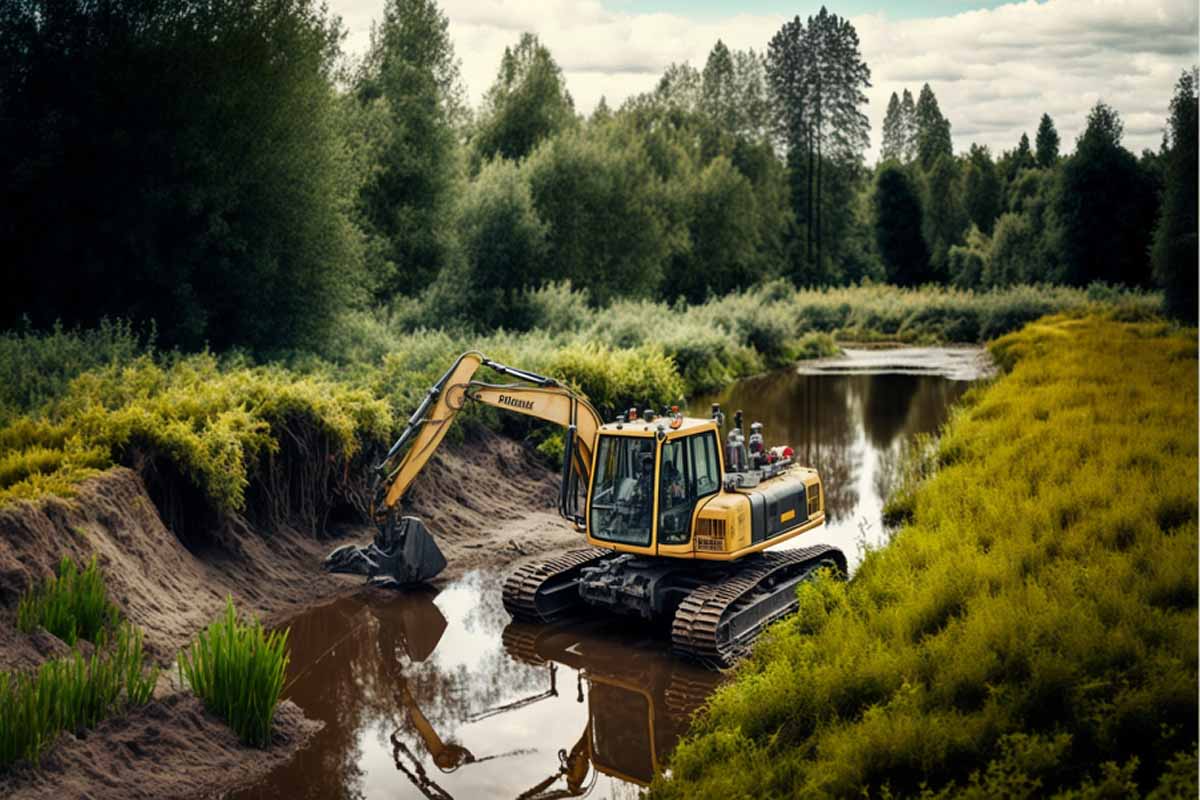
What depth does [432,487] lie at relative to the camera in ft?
52.4

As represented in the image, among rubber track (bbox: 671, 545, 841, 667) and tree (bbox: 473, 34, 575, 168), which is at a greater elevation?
tree (bbox: 473, 34, 575, 168)

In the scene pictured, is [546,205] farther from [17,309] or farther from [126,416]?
[126,416]

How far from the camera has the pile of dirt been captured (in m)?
7.37

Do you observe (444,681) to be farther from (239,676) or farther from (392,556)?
(392,556)

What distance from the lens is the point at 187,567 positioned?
1189 centimetres

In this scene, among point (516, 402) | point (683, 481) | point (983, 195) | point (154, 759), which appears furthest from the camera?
point (983, 195)

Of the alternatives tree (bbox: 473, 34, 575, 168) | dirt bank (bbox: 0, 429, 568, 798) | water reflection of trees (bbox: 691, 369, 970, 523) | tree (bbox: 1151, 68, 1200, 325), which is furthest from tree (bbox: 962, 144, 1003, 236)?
dirt bank (bbox: 0, 429, 568, 798)

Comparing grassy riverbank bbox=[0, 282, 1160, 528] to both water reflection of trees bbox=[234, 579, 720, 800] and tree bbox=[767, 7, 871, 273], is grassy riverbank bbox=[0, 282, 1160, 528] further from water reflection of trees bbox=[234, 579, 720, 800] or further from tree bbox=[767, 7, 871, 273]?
tree bbox=[767, 7, 871, 273]

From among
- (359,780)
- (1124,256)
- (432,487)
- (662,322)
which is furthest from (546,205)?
(359,780)

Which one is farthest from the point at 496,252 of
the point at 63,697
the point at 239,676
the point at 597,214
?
the point at 63,697

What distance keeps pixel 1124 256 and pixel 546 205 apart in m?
18.9

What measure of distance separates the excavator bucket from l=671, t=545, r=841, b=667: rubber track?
11.4ft

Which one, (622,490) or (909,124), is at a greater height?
(909,124)

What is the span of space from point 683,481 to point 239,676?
4.57 m
